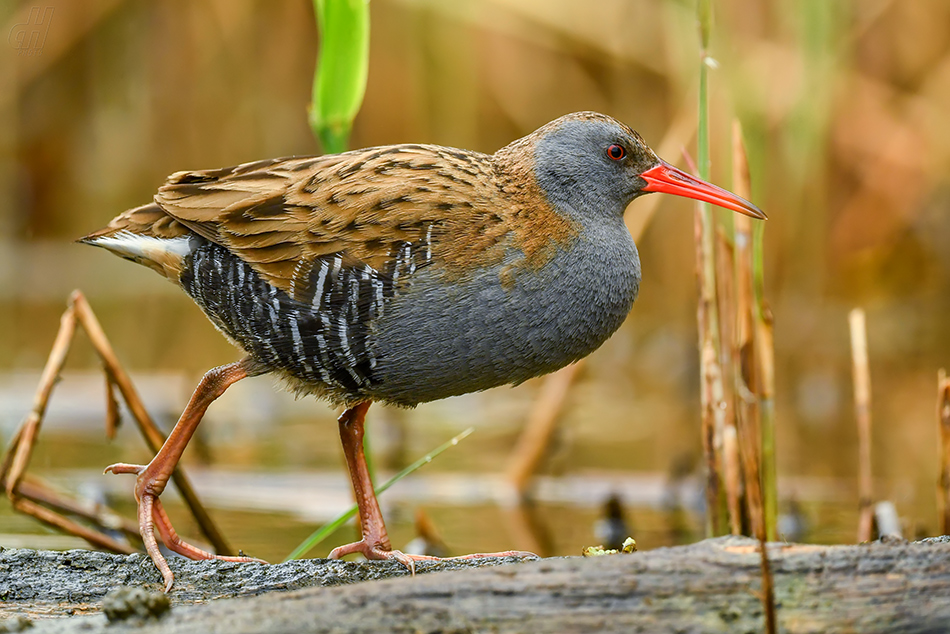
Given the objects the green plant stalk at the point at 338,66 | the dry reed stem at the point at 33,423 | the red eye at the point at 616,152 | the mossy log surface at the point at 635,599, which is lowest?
the mossy log surface at the point at 635,599

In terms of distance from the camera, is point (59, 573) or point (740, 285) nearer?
point (59, 573)

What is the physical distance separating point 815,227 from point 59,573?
5.71 m

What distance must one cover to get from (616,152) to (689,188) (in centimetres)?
23

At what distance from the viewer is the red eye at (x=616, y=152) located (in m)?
3.60

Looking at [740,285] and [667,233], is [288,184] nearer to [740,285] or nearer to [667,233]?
[740,285]

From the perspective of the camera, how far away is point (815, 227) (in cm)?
771

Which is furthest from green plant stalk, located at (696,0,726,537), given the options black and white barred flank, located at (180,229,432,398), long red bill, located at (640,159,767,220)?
black and white barred flank, located at (180,229,432,398)

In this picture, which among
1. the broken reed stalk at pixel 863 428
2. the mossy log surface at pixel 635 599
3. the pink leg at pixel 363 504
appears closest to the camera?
the mossy log surface at pixel 635 599

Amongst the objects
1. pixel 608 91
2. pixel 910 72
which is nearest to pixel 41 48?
pixel 608 91

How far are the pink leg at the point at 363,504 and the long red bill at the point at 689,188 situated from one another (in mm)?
1038

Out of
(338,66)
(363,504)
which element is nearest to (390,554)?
(363,504)

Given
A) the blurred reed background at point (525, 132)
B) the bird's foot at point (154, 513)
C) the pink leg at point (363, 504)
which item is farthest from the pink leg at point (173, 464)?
the blurred reed background at point (525, 132)

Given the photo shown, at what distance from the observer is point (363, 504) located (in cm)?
355

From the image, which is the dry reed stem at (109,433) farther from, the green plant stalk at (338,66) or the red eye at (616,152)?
the red eye at (616,152)
